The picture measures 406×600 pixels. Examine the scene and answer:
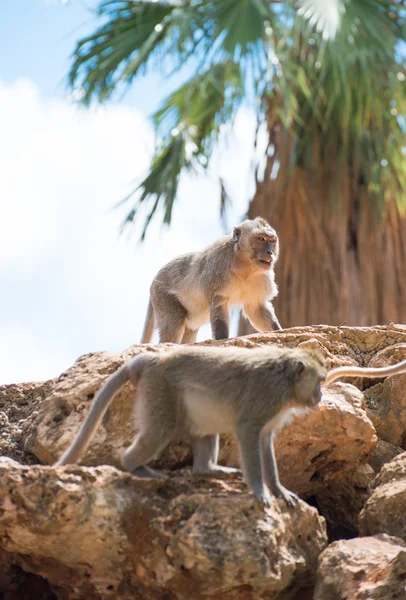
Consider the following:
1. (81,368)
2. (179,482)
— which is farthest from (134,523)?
(81,368)

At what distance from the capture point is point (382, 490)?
4.79 metres

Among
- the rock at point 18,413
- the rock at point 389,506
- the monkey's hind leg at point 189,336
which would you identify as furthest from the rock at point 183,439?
the monkey's hind leg at point 189,336

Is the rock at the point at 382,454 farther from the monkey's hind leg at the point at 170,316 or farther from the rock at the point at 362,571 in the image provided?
the monkey's hind leg at the point at 170,316

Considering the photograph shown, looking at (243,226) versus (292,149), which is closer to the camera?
(243,226)

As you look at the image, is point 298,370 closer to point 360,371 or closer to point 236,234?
A: point 360,371

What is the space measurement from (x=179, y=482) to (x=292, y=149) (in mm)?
10025

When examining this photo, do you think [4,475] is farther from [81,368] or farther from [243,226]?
[243,226]

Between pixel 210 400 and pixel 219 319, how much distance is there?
3330mm

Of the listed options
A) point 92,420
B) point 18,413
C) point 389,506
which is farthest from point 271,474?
point 18,413

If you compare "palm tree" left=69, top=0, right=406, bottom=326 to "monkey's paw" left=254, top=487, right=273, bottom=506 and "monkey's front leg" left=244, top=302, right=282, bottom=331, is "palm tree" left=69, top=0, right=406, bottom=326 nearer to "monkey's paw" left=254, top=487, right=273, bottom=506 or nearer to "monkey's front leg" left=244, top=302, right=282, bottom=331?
"monkey's front leg" left=244, top=302, right=282, bottom=331

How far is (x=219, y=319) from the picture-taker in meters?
7.71

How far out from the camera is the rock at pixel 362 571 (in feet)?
13.2

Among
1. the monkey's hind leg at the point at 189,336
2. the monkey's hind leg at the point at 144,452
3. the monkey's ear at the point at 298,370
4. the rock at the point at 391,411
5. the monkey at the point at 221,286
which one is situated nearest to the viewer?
the monkey's hind leg at the point at 144,452

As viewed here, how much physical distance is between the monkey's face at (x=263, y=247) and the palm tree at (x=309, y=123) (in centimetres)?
Answer: 515
